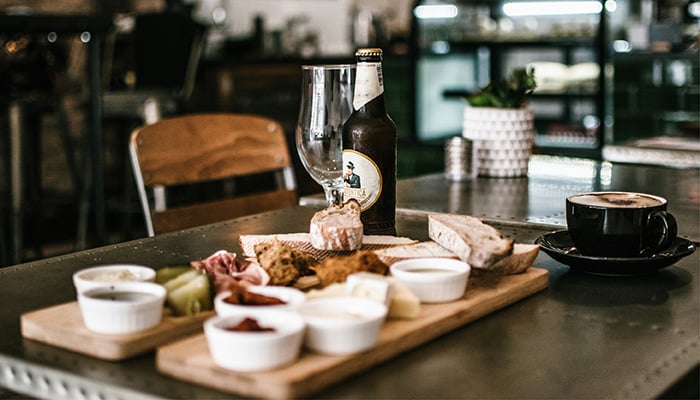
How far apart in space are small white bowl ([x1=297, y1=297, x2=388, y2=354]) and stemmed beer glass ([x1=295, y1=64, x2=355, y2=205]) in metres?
0.66

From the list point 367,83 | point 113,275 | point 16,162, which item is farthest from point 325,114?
point 16,162

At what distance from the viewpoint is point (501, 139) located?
2.31 meters

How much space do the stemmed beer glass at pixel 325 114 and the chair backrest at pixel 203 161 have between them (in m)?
0.55

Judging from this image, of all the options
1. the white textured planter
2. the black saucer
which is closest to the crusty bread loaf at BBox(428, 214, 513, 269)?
the black saucer

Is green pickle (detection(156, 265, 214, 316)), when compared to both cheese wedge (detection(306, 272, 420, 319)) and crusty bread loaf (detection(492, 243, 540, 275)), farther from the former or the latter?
crusty bread loaf (detection(492, 243, 540, 275))

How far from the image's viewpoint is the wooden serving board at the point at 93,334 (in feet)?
3.12

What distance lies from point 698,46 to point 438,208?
2.62 m

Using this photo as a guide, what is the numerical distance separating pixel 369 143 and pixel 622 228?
41 centimetres

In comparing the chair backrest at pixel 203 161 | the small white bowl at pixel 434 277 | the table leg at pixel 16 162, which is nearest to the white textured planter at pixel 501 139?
the chair backrest at pixel 203 161

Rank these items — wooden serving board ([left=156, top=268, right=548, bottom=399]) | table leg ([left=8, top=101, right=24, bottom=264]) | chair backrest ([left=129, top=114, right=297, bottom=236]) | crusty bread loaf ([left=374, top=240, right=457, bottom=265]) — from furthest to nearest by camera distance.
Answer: table leg ([left=8, top=101, right=24, bottom=264]) → chair backrest ([left=129, top=114, right=297, bottom=236]) → crusty bread loaf ([left=374, top=240, right=457, bottom=265]) → wooden serving board ([left=156, top=268, right=548, bottom=399])

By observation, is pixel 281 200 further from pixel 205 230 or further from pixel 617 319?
pixel 617 319

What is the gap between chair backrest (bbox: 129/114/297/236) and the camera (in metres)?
2.07

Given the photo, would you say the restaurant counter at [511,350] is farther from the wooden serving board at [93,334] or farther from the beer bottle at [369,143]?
the beer bottle at [369,143]

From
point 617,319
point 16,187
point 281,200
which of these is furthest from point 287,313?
point 16,187
